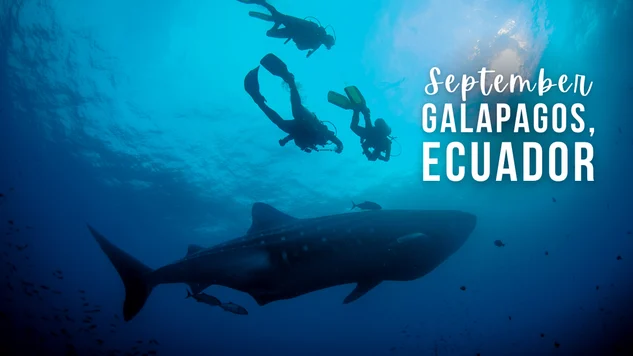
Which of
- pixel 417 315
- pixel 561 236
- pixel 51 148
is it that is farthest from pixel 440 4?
pixel 417 315

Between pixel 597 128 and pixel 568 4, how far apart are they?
11500 millimetres

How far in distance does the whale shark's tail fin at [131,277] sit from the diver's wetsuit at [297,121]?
2.60 meters

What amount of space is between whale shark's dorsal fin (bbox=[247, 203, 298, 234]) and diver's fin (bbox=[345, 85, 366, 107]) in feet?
9.21

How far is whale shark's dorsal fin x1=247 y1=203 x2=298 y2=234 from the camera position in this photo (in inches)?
136

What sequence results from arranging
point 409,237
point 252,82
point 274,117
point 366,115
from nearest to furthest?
1. point 409,237
2. point 252,82
3. point 274,117
4. point 366,115

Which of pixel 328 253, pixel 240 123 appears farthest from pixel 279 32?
pixel 240 123

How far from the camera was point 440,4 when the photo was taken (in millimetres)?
15195

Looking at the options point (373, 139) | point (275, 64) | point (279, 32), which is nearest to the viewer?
point (275, 64)

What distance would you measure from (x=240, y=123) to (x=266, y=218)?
1903 cm

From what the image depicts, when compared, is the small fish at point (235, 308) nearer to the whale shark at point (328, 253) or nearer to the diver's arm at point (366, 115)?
the whale shark at point (328, 253)

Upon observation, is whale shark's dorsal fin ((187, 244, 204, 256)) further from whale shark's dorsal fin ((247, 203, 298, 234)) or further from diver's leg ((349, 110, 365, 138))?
diver's leg ((349, 110, 365, 138))

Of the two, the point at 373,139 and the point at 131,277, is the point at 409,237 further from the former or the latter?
the point at 373,139

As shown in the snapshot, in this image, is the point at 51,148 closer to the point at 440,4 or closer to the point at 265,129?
the point at 265,129

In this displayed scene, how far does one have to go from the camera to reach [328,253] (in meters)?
2.98
